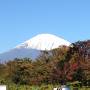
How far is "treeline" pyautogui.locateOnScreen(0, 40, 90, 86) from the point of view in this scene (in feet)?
209

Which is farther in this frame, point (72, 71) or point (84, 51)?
point (84, 51)

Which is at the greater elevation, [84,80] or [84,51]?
[84,51]

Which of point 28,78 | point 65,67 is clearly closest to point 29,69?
point 28,78

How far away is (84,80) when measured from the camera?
2370 inches

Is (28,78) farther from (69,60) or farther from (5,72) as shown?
(5,72)

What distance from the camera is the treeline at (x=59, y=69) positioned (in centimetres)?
6381

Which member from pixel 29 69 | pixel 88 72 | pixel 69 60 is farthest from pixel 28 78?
pixel 88 72

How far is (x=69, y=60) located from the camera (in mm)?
Result: 67875

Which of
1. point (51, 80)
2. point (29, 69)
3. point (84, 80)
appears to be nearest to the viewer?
point (84, 80)

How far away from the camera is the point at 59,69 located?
220 ft

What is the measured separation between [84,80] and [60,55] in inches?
586

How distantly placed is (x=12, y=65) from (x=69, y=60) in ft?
47.9

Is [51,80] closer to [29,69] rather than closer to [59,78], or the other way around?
[59,78]

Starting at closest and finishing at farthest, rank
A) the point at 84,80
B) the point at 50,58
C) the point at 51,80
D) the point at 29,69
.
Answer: the point at 84,80 → the point at 51,80 → the point at 29,69 → the point at 50,58
